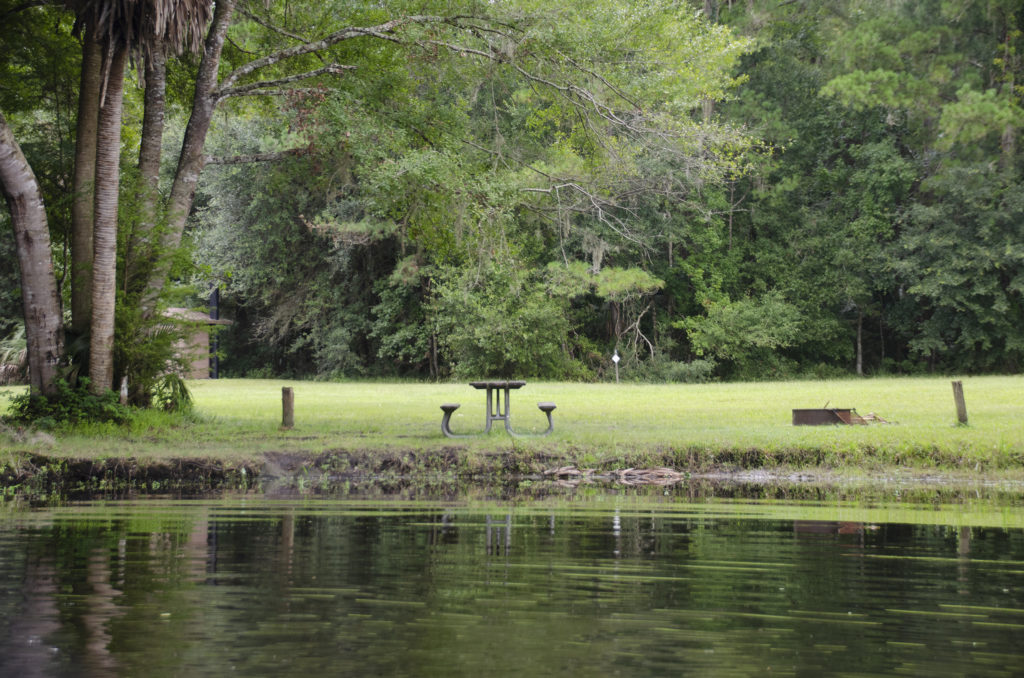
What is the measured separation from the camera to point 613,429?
64.1 ft

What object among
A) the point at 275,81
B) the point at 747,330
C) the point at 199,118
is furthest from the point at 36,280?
the point at 747,330

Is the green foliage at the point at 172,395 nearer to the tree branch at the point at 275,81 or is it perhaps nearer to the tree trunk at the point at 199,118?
the tree trunk at the point at 199,118

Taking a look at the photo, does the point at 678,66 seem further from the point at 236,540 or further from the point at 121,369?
the point at 236,540

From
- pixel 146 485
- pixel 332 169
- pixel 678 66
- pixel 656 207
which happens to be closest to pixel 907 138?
pixel 656 207

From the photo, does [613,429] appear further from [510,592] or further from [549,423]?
[510,592]

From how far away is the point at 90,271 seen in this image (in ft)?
63.4

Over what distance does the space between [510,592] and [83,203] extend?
15.2 meters

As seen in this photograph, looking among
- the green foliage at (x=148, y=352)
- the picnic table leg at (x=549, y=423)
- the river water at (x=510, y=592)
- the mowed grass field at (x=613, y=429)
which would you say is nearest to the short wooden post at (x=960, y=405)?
the mowed grass field at (x=613, y=429)

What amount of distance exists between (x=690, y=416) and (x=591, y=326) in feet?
100

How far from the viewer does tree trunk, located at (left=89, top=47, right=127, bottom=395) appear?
18.0 metres

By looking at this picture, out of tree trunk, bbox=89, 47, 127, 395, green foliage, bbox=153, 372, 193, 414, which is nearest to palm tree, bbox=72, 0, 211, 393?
tree trunk, bbox=89, 47, 127, 395

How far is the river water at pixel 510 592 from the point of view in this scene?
5234mm

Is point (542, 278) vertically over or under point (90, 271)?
over

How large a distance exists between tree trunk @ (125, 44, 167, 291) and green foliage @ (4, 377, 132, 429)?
7.27 feet
